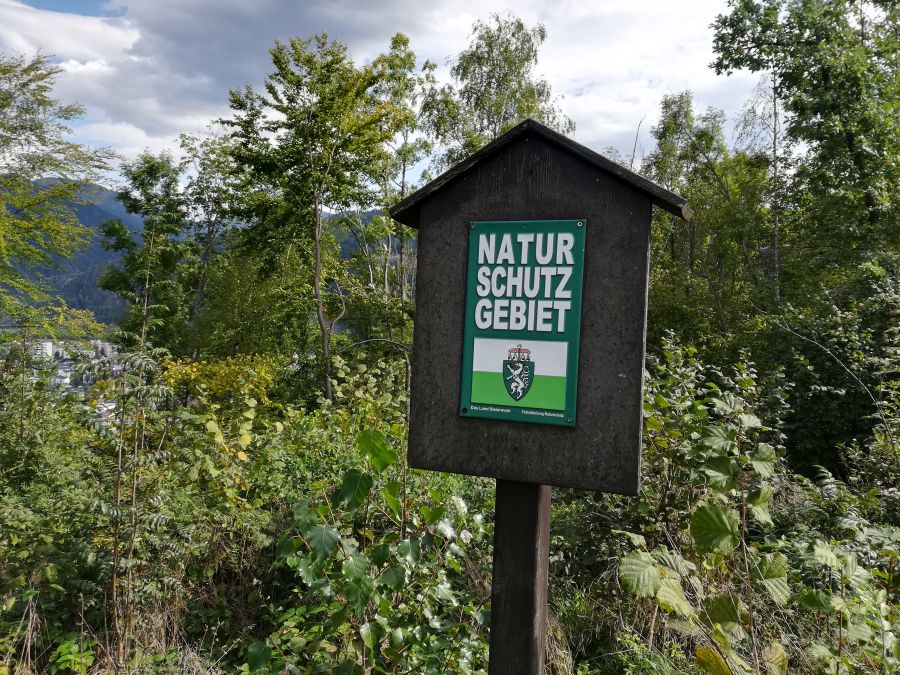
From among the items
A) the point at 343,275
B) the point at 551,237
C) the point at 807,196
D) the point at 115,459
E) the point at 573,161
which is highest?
the point at 807,196

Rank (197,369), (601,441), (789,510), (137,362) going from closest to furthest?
(601,441) < (137,362) < (789,510) < (197,369)

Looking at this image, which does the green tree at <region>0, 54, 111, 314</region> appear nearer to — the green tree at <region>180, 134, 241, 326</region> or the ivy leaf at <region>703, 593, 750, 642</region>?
the green tree at <region>180, 134, 241, 326</region>

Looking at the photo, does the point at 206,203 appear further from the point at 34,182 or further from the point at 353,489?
the point at 353,489

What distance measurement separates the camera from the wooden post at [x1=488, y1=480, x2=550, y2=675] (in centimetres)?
183

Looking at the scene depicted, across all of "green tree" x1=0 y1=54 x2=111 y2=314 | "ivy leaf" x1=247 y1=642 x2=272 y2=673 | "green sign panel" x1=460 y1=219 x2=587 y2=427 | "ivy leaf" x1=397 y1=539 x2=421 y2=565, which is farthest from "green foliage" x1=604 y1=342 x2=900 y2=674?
"green tree" x1=0 y1=54 x2=111 y2=314

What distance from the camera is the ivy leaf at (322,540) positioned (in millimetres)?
1718

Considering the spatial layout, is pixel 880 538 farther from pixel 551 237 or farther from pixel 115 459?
pixel 115 459

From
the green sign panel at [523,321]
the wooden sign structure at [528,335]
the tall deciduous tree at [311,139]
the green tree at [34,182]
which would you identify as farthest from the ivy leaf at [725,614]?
the green tree at [34,182]

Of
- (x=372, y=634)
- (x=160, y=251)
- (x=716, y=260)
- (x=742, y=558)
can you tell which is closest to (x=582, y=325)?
(x=372, y=634)

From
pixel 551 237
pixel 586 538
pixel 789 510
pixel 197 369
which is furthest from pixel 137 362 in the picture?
pixel 197 369

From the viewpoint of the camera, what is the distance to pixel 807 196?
12.4m

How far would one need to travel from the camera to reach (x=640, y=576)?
1657 millimetres

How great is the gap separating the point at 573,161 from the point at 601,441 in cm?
83

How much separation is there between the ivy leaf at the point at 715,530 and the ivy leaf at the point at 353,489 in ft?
3.29
